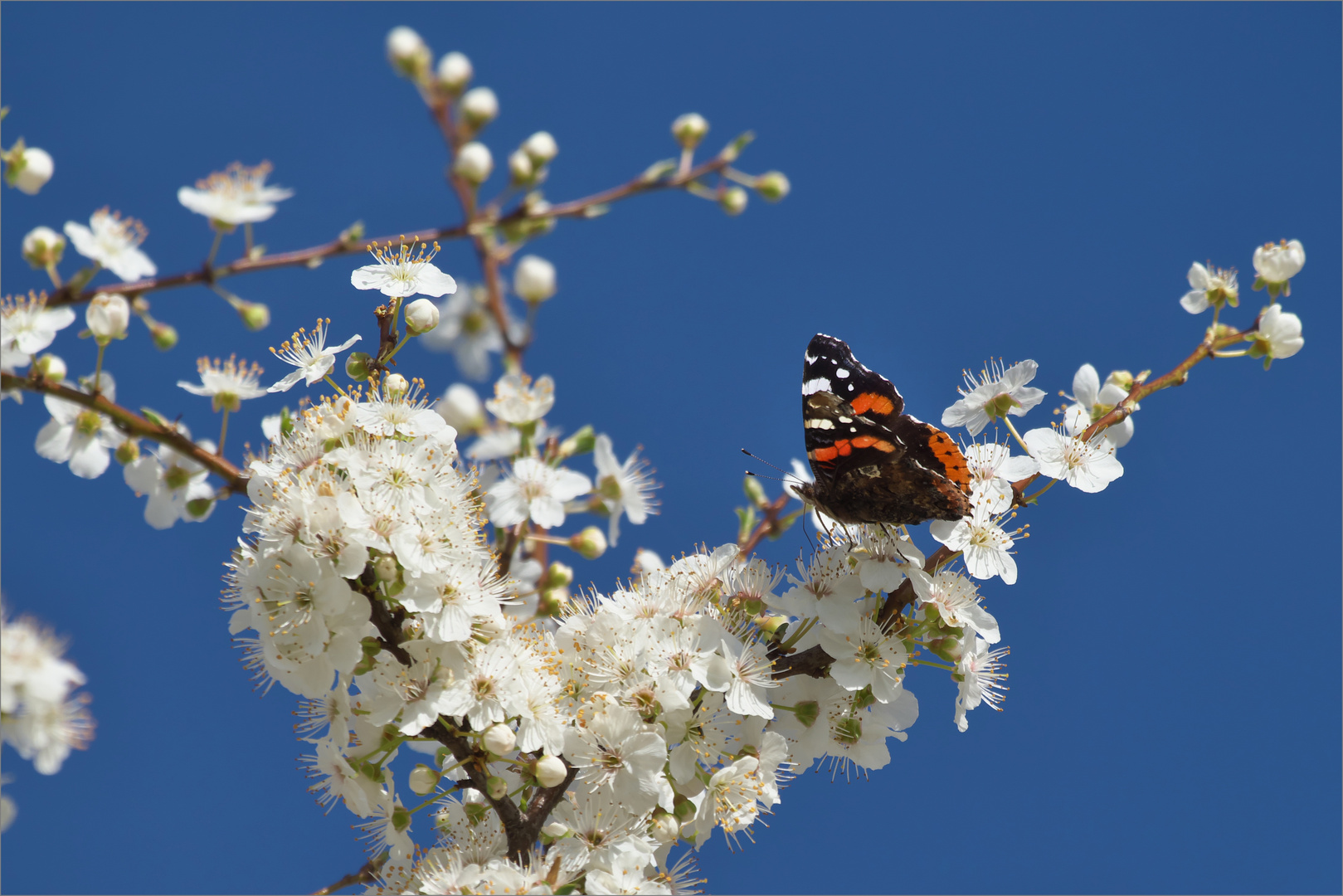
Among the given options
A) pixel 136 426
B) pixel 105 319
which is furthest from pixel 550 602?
pixel 105 319

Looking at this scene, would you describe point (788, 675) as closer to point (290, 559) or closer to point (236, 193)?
point (290, 559)

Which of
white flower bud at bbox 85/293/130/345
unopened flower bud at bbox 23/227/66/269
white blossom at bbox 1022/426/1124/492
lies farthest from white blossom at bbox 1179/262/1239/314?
unopened flower bud at bbox 23/227/66/269

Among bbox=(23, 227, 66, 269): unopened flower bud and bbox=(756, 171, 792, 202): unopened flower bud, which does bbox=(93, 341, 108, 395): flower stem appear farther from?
bbox=(756, 171, 792, 202): unopened flower bud

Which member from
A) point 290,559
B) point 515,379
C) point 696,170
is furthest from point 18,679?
point 696,170

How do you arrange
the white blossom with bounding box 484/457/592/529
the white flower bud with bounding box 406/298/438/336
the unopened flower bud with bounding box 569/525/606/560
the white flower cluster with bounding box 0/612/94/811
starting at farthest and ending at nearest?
the unopened flower bud with bounding box 569/525/606/560
the white blossom with bounding box 484/457/592/529
the white flower bud with bounding box 406/298/438/336
the white flower cluster with bounding box 0/612/94/811

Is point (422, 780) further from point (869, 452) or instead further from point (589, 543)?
point (869, 452)
